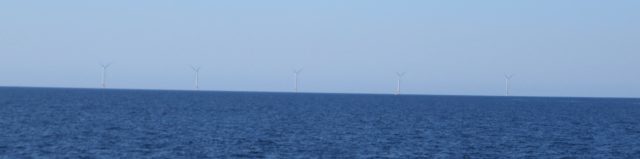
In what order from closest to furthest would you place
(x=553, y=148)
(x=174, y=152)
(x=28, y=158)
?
(x=28, y=158), (x=174, y=152), (x=553, y=148)

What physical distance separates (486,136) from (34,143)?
86.6 ft

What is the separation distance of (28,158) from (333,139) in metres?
19.6

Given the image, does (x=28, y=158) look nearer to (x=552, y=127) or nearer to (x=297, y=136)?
(x=297, y=136)

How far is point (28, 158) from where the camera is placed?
137 feet

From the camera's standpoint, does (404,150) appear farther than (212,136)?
No

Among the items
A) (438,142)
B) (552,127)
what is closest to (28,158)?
(438,142)

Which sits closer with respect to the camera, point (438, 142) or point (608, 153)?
point (608, 153)

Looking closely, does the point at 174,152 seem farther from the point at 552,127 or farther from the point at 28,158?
the point at 552,127

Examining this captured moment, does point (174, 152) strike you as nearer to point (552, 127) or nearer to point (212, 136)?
point (212, 136)

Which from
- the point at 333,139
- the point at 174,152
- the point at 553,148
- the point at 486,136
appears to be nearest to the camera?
the point at 174,152

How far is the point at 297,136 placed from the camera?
5956 cm

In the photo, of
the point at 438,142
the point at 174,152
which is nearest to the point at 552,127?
the point at 438,142

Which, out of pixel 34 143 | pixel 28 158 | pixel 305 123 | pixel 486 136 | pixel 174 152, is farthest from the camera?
pixel 305 123

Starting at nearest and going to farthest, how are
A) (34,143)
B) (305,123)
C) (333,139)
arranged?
(34,143)
(333,139)
(305,123)
